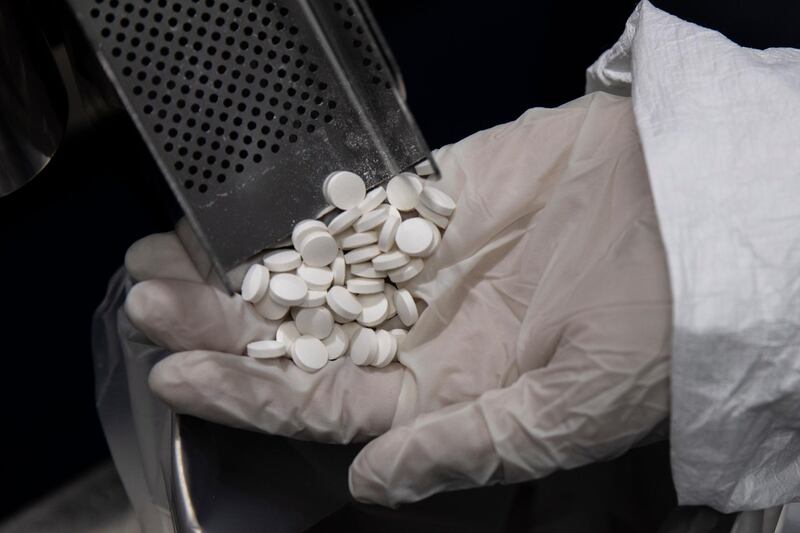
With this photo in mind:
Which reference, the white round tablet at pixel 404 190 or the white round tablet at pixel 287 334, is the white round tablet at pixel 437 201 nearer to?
the white round tablet at pixel 404 190

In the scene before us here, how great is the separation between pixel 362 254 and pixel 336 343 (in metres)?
0.08

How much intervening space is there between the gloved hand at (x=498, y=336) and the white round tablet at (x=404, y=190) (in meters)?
0.04

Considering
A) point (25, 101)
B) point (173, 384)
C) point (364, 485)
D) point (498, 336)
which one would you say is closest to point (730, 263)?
point (498, 336)

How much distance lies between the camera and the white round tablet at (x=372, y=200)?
2.54 ft

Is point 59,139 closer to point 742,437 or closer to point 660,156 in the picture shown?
point 660,156

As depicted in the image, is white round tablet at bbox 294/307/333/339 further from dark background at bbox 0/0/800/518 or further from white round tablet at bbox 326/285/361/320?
dark background at bbox 0/0/800/518

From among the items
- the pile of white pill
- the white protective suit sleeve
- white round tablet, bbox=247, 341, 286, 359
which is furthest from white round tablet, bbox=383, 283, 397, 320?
the white protective suit sleeve

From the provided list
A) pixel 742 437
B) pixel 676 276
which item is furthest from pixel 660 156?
pixel 742 437

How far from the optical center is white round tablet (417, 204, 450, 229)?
0.81 meters

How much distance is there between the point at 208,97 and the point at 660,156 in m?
0.35

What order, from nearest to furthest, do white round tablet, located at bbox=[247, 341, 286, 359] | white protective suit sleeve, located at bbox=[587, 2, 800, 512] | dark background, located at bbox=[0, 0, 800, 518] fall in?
white protective suit sleeve, located at bbox=[587, 2, 800, 512] < white round tablet, located at bbox=[247, 341, 286, 359] < dark background, located at bbox=[0, 0, 800, 518]

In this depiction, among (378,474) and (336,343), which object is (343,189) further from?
(378,474)

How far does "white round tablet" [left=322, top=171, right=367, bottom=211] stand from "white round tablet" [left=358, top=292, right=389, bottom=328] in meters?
0.08

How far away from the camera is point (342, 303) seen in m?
0.77
